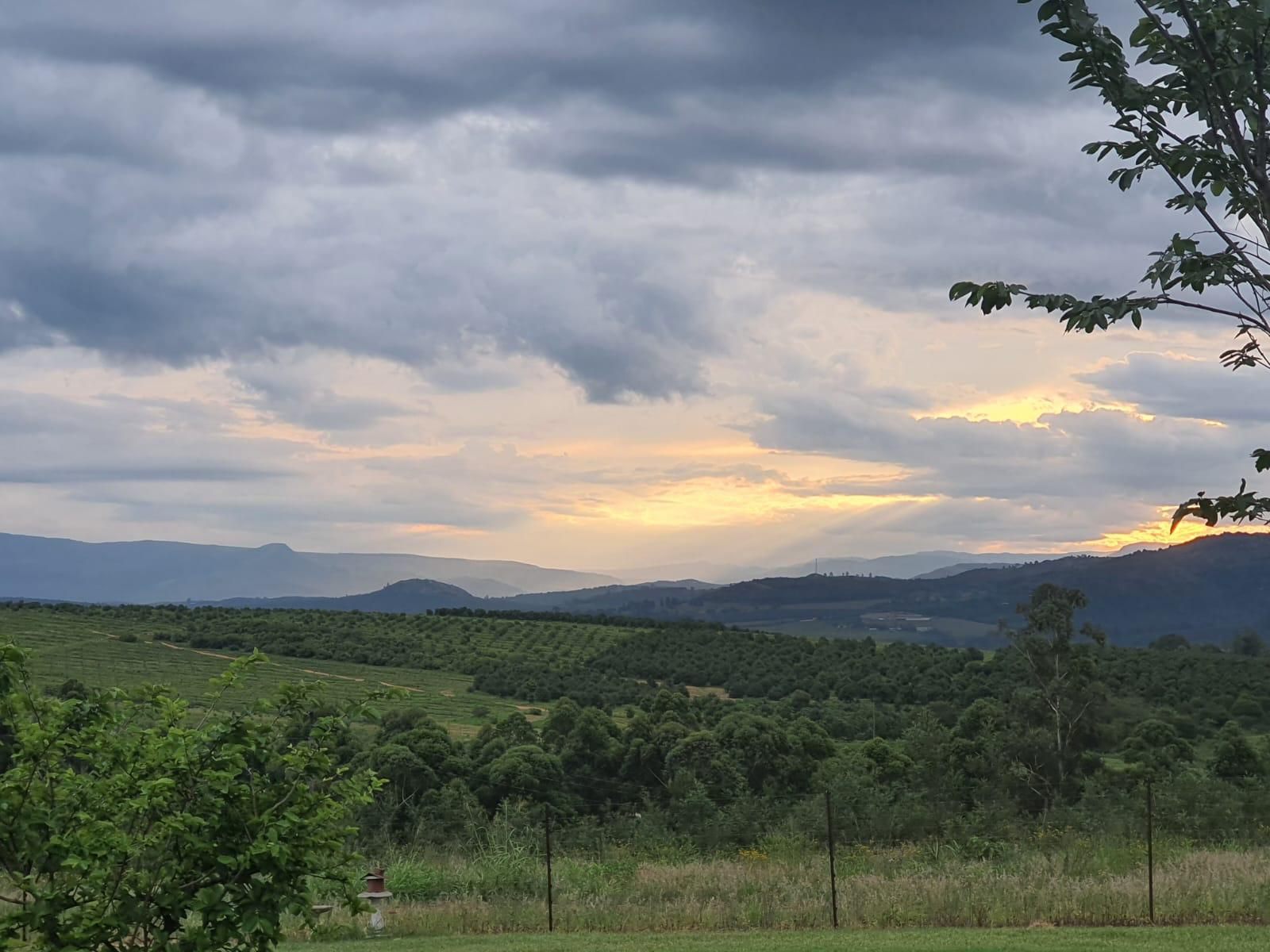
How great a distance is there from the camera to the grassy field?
58.0 meters

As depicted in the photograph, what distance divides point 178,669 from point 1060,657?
4723 centimetres

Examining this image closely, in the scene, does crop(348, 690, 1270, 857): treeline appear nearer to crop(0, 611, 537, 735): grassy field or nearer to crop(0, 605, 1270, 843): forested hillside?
crop(0, 605, 1270, 843): forested hillside

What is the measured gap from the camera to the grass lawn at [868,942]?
13836 millimetres

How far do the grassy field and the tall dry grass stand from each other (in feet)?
107

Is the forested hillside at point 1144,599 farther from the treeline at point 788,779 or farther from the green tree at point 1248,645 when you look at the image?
the treeline at point 788,779

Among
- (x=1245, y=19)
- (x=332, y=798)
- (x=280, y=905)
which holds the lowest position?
(x=280, y=905)

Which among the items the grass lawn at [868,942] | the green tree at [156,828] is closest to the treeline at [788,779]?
the grass lawn at [868,942]

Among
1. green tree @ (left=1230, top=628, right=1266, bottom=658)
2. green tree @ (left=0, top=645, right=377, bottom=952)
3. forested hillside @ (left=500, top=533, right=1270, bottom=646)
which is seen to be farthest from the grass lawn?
forested hillside @ (left=500, top=533, right=1270, bottom=646)

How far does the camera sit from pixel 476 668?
8000 centimetres

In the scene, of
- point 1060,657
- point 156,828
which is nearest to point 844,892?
point 156,828

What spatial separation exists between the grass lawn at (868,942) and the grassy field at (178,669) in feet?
116

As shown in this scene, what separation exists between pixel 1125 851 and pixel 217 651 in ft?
226

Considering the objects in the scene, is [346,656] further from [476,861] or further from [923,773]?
[476,861]

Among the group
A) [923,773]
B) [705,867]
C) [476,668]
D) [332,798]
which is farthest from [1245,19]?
[476,668]
